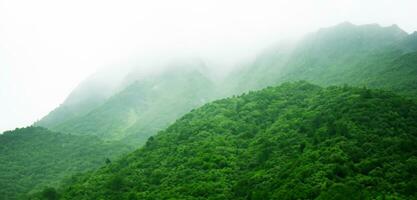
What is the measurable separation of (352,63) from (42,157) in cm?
9583

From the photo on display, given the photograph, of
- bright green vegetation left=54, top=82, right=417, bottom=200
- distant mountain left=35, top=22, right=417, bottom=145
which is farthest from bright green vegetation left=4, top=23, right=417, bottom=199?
distant mountain left=35, top=22, right=417, bottom=145

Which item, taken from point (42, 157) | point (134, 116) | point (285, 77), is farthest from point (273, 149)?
point (134, 116)

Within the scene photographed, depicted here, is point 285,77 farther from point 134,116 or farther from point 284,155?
point 284,155

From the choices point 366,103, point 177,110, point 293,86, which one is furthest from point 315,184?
point 177,110

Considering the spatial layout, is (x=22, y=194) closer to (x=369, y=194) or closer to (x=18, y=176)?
(x=18, y=176)

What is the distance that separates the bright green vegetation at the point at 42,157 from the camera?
108 m

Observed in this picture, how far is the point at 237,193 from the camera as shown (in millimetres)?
65875

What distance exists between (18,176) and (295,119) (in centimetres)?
6558

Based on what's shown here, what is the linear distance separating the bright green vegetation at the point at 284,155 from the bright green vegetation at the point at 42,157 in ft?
81.4

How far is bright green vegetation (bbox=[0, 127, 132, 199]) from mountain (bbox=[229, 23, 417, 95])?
6424 centimetres

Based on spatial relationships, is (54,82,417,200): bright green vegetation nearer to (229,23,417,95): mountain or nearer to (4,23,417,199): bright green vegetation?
(4,23,417,199): bright green vegetation

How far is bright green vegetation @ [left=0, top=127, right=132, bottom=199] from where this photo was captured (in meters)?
108

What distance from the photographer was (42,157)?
127 metres

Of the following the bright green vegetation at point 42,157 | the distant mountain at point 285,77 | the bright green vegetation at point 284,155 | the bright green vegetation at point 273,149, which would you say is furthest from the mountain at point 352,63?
the bright green vegetation at point 42,157
